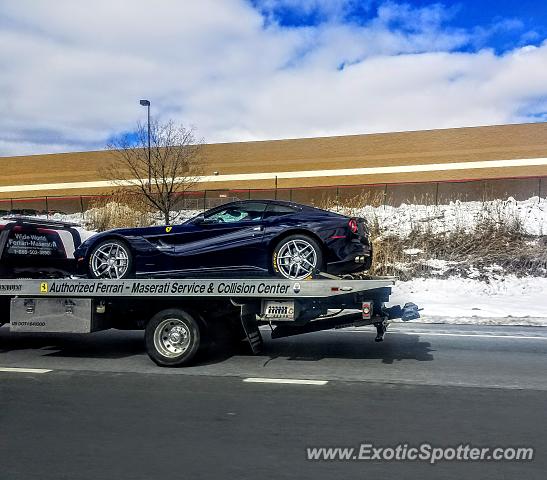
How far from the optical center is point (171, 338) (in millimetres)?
8344

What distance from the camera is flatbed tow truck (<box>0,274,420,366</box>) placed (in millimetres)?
7969

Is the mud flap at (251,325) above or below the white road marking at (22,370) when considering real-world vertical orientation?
above

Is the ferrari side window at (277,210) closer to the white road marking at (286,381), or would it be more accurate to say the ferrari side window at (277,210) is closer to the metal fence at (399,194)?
the white road marking at (286,381)

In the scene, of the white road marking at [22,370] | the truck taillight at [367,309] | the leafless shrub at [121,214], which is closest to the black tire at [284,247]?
the truck taillight at [367,309]

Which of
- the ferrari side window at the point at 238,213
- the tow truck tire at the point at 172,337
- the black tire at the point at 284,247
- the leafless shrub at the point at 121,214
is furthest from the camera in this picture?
the leafless shrub at the point at 121,214

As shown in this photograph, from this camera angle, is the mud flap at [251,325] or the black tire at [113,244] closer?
the mud flap at [251,325]

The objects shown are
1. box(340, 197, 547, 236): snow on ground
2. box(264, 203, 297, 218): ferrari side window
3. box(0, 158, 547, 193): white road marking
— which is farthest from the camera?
box(0, 158, 547, 193): white road marking

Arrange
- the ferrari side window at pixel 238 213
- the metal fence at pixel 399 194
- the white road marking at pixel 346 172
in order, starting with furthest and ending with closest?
the white road marking at pixel 346 172 < the metal fence at pixel 399 194 < the ferrari side window at pixel 238 213

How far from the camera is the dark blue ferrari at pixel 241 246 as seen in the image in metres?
8.49

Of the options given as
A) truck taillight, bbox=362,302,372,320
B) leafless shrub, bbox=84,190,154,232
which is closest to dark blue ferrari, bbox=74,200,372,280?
truck taillight, bbox=362,302,372,320

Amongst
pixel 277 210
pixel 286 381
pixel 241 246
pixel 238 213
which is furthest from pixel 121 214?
pixel 286 381

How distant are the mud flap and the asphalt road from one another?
0.73 ft

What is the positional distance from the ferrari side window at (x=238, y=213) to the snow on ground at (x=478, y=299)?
15.6ft

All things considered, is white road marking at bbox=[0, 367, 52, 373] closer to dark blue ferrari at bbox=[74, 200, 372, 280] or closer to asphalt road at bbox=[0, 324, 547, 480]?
asphalt road at bbox=[0, 324, 547, 480]
